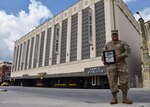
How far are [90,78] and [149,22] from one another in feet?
55.7

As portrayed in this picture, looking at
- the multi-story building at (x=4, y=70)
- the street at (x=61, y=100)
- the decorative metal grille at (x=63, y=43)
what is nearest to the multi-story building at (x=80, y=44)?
the decorative metal grille at (x=63, y=43)

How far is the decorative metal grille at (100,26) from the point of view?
148 feet

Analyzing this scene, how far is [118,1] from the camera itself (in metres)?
48.9

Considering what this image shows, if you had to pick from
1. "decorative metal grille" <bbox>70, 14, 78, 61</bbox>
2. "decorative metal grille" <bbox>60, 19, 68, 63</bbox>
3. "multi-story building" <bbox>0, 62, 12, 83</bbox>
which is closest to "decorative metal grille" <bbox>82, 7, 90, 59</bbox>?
"decorative metal grille" <bbox>70, 14, 78, 61</bbox>

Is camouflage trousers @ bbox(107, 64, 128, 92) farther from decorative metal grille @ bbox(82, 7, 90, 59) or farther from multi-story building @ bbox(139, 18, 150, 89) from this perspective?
decorative metal grille @ bbox(82, 7, 90, 59)

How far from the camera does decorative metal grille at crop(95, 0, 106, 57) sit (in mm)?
45062

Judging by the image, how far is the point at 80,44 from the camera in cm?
5016

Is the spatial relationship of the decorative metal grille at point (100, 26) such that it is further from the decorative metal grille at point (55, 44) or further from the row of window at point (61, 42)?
the decorative metal grille at point (55, 44)

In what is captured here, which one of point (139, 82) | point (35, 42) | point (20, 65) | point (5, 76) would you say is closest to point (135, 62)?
point (139, 82)

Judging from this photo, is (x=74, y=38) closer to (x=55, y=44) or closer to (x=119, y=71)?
(x=55, y=44)

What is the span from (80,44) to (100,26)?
672cm

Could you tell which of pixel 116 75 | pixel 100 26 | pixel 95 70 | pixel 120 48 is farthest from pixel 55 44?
pixel 116 75

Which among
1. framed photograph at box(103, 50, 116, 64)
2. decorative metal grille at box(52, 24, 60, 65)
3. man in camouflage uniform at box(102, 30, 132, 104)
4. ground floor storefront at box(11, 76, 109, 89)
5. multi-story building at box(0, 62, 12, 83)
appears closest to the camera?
man in camouflage uniform at box(102, 30, 132, 104)

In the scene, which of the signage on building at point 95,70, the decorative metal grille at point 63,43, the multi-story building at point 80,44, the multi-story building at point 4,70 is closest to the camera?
the signage on building at point 95,70
